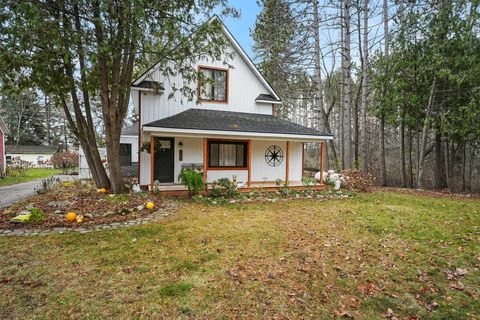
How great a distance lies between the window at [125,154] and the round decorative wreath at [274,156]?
8.75 meters

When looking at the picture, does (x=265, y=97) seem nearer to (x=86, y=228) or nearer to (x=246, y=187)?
(x=246, y=187)

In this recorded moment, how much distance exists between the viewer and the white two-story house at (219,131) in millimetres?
9977

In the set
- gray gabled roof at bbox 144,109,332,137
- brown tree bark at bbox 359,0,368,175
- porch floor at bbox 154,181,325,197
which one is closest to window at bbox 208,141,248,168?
gray gabled roof at bbox 144,109,332,137

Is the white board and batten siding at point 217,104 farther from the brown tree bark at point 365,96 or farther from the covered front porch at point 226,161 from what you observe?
the brown tree bark at point 365,96

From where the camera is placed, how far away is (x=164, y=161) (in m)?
10.8

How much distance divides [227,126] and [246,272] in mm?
7109

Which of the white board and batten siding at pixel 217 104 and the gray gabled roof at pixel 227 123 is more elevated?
the white board and batten siding at pixel 217 104

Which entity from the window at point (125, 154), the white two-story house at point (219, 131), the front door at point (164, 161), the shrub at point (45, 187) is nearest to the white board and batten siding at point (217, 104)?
the white two-story house at point (219, 131)

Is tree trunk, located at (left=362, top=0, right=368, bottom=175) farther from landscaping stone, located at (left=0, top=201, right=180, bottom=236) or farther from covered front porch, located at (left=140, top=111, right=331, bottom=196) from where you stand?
landscaping stone, located at (left=0, top=201, right=180, bottom=236)

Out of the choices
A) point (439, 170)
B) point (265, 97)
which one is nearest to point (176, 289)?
point (265, 97)

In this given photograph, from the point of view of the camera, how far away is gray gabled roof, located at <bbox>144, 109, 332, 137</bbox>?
31.7 feet

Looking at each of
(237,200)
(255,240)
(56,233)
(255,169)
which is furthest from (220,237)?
(255,169)

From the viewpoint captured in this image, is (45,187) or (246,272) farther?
(45,187)

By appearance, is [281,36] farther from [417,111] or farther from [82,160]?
[82,160]
